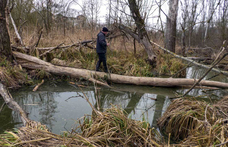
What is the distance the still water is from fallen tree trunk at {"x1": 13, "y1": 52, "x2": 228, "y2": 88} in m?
0.20

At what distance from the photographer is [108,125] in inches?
88.7

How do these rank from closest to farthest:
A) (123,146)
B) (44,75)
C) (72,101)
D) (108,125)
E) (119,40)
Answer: (123,146) → (108,125) → (72,101) → (44,75) → (119,40)

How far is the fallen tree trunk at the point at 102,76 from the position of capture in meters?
5.71

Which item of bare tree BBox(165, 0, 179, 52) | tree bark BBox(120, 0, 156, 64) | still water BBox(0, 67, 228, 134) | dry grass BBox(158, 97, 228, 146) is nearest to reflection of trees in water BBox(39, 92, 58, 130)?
still water BBox(0, 67, 228, 134)

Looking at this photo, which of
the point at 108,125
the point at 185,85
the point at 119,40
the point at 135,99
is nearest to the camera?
the point at 108,125

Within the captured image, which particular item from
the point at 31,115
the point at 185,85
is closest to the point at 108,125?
the point at 31,115

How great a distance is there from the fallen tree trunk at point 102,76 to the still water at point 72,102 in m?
0.20

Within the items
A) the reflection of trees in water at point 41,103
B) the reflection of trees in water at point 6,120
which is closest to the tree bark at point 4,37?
the reflection of trees in water at point 41,103

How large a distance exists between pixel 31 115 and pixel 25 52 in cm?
436

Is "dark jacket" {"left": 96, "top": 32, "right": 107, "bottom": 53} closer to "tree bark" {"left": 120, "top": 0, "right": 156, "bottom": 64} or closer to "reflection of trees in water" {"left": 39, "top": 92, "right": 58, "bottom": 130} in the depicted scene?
"tree bark" {"left": 120, "top": 0, "right": 156, "bottom": 64}

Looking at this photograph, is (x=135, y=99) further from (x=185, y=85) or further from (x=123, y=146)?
(x=123, y=146)

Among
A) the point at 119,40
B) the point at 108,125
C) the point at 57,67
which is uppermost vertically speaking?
the point at 119,40

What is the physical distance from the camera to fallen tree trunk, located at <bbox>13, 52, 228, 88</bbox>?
225 inches

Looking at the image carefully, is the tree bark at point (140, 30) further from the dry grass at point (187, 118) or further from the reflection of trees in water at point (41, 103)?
the dry grass at point (187, 118)
